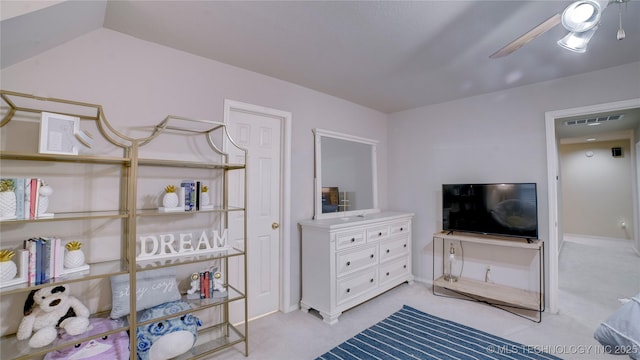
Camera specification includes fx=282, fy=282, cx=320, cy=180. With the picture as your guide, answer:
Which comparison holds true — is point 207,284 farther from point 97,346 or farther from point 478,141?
point 478,141

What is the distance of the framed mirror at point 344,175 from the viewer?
328cm

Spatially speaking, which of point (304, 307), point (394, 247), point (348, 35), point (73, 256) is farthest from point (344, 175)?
point (73, 256)

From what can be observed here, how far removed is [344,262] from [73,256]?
2099 mm

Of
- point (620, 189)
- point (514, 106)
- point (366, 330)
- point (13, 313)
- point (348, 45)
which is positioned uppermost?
point (348, 45)

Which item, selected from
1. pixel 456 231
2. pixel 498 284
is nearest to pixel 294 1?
pixel 456 231

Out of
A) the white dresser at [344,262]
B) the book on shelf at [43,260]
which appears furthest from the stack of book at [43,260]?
the white dresser at [344,262]

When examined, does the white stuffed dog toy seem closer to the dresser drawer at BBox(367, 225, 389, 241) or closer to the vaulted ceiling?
the vaulted ceiling

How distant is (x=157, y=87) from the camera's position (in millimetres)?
2182

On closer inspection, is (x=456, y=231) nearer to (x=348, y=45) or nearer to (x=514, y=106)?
(x=514, y=106)

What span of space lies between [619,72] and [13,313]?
16.4 feet

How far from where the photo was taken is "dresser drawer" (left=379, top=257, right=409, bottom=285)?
10.9ft

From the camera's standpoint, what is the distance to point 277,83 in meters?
2.93

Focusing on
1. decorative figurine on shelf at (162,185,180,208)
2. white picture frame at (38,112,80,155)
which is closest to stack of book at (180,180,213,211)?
decorative figurine on shelf at (162,185,180,208)

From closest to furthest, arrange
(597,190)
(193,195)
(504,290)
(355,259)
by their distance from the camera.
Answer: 1. (193,195)
2. (355,259)
3. (504,290)
4. (597,190)
